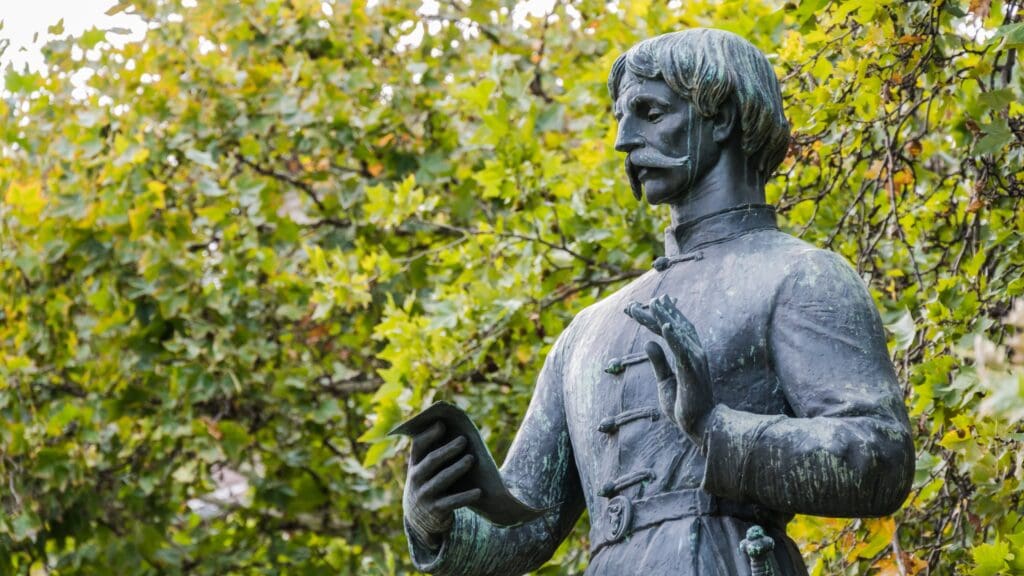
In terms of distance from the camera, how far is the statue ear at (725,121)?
531 centimetres

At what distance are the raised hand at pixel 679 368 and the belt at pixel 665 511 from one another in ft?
0.63

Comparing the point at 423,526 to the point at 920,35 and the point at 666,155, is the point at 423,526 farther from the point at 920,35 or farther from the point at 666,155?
the point at 920,35

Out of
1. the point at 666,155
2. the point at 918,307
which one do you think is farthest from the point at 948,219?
the point at 666,155

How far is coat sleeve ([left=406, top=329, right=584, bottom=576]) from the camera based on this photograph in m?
5.35

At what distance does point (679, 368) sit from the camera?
474cm

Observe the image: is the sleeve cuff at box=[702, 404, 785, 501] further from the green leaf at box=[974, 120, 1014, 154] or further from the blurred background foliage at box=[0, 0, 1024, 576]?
the blurred background foliage at box=[0, 0, 1024, 576]

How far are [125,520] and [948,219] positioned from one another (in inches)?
243

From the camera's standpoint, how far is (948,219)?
878 centimetres

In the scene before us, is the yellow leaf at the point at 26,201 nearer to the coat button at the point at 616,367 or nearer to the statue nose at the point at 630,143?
the statue nose at the point at 630,143

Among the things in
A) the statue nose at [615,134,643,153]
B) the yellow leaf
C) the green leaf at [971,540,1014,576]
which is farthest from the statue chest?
the yellow leaf

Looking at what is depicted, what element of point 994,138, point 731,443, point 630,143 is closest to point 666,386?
point 731,443

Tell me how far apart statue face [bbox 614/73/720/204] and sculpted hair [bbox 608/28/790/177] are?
3cm

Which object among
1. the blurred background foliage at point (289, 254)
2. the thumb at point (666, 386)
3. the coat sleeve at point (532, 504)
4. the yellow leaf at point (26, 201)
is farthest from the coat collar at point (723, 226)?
the yellow leaf at point (26, 201)

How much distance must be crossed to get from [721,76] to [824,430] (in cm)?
99
